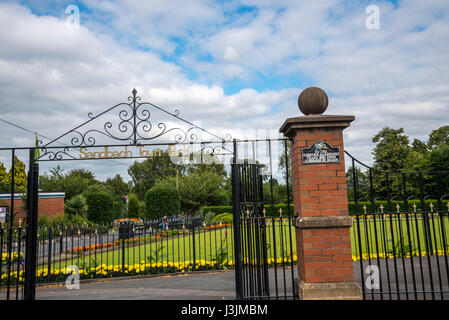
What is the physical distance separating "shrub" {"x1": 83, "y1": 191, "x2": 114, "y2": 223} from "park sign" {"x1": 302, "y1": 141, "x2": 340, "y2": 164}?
2235 centimetres

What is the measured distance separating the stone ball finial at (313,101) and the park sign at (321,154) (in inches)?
17.8

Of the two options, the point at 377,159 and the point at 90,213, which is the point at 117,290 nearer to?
the point at 90,213

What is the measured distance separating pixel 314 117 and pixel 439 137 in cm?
4216

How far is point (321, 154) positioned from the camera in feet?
13.3

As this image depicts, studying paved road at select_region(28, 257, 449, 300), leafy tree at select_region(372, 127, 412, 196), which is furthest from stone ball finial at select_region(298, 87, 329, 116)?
leafy tree at select_region(372, 127, 412, 196)

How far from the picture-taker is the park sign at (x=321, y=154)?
4.05m

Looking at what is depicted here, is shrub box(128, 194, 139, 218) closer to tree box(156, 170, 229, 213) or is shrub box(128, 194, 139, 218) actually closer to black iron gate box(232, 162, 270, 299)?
tree box(156, 170, 229, 213)

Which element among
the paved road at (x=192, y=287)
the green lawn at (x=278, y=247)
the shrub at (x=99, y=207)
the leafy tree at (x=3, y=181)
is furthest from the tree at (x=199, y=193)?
the paved road at (x=192, y=287)

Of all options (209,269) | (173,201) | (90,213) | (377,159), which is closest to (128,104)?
(209,269)

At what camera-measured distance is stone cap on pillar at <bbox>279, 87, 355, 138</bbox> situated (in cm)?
405

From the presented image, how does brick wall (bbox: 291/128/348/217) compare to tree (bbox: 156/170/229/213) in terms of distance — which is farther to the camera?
tree (bbox: 156/170/229/213)

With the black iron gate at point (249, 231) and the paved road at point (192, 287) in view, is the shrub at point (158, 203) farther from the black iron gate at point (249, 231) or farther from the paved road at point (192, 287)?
the black iron gate at point (249, 231)

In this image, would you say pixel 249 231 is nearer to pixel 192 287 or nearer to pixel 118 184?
pixel 192 287

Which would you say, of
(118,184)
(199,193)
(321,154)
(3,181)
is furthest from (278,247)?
(118,184)
